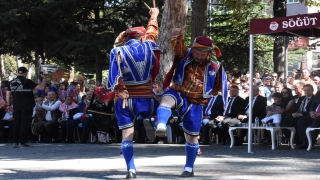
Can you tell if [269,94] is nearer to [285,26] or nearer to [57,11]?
[285,26]

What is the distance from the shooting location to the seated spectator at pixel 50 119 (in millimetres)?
19531

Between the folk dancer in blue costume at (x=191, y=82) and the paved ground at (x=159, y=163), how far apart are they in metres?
0.66

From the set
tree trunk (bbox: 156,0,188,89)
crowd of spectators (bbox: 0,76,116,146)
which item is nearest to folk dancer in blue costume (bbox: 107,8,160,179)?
tree trunk (bbox: 156,0,188,89)

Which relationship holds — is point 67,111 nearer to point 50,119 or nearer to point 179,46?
point 50,119

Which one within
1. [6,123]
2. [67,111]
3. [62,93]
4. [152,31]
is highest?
[152,31]

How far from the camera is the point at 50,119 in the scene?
19.7 meters

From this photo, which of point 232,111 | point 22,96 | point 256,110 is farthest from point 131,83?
point 232,111

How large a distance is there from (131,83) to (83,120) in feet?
32.7

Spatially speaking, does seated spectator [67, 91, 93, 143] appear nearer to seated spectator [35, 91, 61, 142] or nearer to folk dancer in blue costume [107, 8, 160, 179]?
seated spectator [35, 91, 61, 142]

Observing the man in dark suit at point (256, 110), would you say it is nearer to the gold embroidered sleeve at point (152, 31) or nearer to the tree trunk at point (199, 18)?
the tree trunk at point (199, 18)

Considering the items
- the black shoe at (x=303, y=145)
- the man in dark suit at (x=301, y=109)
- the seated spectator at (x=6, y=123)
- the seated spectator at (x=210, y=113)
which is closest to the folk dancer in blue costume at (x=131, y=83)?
the black shoe at (x=303, y=145)

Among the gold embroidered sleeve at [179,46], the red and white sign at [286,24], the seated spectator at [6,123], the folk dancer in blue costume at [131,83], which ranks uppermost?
the red and white sign at [286,24]

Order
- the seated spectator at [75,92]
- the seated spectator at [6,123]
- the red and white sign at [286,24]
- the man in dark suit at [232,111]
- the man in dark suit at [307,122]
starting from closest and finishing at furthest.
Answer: the red and white sign at [286,24] → the man in dark suit at [307,122] → the man in dark suit at [232,111] → the seated spectator at [75,92] → the seated spectator at [6,123]

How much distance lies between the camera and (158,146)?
1658 centimetres
